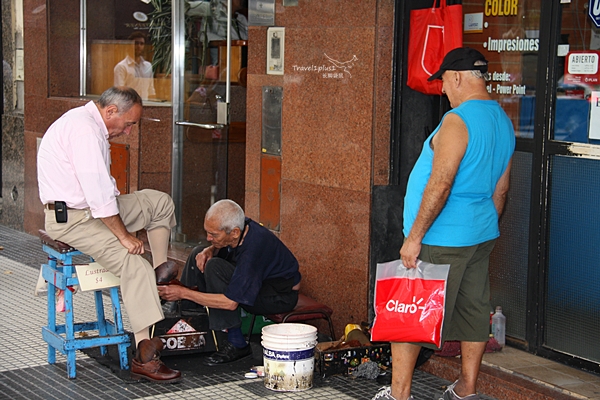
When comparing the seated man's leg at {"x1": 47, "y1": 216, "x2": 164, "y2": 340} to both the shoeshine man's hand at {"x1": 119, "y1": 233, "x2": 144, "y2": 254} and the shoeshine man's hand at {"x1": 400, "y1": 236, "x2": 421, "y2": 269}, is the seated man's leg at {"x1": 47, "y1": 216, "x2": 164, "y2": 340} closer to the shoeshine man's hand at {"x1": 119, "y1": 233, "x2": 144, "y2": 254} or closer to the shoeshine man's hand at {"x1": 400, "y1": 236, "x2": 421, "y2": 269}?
the shoeshine man's hand at {"x1": 119, "y1": 233, "x2": 144, "y2": 254}

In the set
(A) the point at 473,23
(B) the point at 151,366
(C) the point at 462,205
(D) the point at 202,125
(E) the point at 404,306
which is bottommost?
(B) the point at 151,366

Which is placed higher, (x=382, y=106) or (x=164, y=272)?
(x=382, y=106)

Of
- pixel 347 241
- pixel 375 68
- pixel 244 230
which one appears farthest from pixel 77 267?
pixel 375 68

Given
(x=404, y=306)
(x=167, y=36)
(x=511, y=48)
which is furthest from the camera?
(x=167, y=36)

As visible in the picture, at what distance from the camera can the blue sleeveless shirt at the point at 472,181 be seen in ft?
14.3

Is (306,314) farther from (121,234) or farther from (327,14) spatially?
(327,14)

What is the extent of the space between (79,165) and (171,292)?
0.97 metres

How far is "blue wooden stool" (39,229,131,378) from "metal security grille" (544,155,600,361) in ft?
8.36

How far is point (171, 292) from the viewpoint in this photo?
5.53 metres

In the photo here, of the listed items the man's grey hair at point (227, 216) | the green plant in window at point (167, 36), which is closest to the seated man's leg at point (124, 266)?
the man's grey hair at point (227, 216)

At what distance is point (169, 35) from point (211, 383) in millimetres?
4366

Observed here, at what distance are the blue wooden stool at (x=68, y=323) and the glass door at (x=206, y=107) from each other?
2.76 m

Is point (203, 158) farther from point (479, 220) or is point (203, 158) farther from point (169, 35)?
point (479, 220)

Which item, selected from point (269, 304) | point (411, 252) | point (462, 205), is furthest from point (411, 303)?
point (269, 304)
